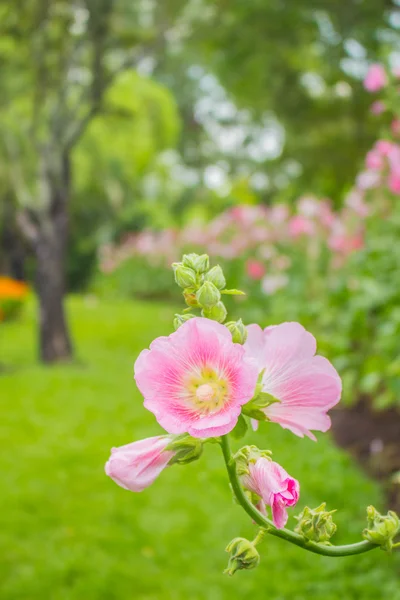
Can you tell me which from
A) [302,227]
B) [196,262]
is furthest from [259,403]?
[302,227]

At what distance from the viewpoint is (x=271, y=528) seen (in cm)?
64

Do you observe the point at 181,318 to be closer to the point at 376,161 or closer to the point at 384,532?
the point at 384,532

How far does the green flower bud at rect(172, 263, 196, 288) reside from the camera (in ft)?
2.27

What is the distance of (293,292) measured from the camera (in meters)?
5.93

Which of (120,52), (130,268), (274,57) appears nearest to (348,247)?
(274,57)

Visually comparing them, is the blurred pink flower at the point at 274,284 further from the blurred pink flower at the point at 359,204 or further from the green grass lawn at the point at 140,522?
the green grass lawn at the point at 140,522

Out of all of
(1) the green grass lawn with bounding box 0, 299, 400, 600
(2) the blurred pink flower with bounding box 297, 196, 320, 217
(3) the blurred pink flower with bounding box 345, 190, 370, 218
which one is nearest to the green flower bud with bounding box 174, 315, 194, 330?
(1) the green grass lawn with bounding box 0, 299, 400, 600

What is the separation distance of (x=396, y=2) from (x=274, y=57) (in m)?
1.09

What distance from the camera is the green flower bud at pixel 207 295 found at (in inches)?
26.2

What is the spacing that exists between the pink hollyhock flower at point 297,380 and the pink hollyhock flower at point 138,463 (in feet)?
0.34

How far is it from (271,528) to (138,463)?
13cm

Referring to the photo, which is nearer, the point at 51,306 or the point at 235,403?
the point at 235,403

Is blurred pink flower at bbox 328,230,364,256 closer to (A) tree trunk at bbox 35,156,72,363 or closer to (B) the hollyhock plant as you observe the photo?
(A) tree trunk at bbox 35,156,72,363

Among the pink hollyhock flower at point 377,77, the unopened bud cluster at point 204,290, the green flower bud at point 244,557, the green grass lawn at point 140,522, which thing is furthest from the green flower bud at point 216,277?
the pink hollyhock flower at point 377,77
